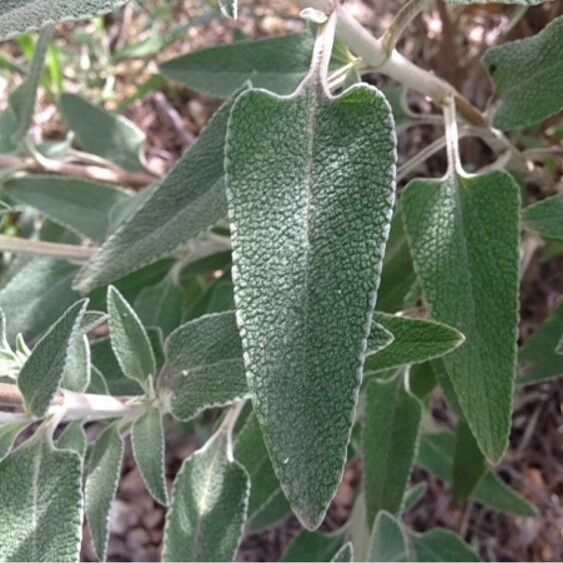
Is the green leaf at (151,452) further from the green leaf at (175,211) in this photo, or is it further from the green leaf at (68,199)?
the green leaf at (68,199)

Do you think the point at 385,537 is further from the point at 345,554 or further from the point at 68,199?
the point at 68,199

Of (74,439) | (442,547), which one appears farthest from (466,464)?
(74,439)

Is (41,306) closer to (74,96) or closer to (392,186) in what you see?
(74,96)

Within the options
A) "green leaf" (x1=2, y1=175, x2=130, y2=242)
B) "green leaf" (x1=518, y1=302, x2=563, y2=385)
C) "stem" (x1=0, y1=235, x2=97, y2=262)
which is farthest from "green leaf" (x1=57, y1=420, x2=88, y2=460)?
"green leaf" (x1=518, y1=302, x2=563, y2=385)

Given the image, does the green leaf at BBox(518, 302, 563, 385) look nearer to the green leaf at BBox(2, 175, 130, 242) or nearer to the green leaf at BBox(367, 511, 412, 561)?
the green leaf at BBox(367, 511, 412, 561)

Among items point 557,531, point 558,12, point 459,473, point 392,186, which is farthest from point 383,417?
point 558,12

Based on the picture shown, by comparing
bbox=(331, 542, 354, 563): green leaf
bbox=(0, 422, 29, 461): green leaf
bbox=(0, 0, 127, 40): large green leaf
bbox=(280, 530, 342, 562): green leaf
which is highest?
bbox=(0, 0, 127, 40): large green leaf

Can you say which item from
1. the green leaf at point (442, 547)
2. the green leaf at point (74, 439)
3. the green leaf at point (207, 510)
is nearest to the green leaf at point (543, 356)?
the green leaf at point (442, 547)
